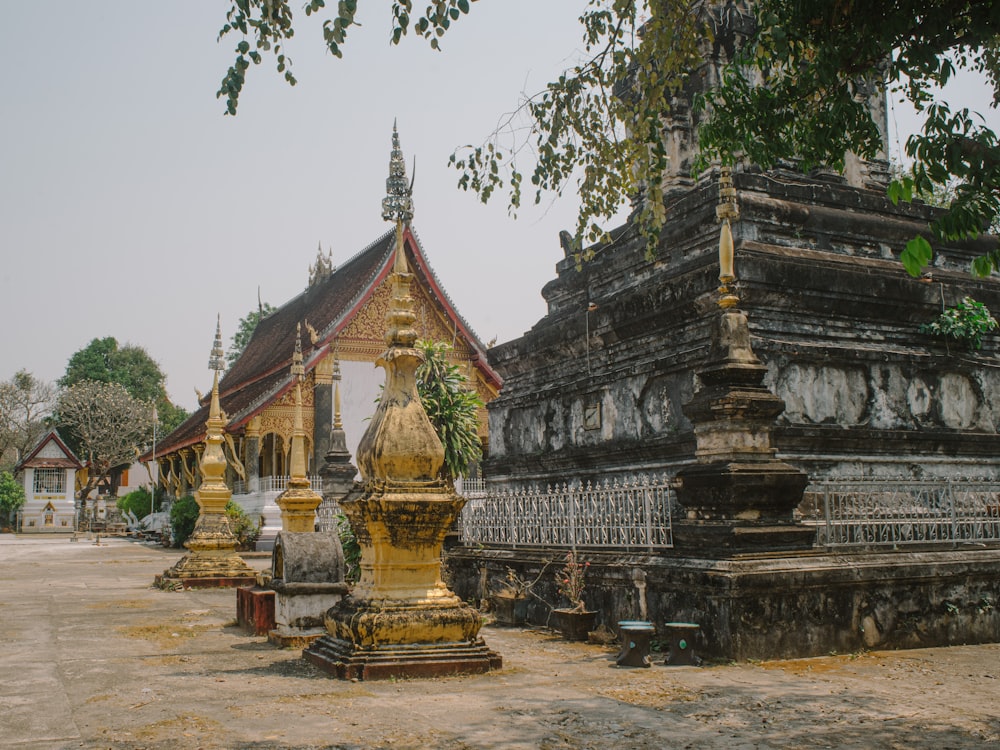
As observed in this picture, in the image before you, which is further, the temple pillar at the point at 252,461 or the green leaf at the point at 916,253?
the temple pillar at the point at 252,461

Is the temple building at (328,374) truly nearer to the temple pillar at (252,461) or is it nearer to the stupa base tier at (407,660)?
the temple pillar at (252,461)

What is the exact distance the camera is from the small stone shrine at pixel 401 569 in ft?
20.0

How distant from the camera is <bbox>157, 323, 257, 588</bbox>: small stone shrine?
46.9 feet

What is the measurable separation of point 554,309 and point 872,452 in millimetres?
5367

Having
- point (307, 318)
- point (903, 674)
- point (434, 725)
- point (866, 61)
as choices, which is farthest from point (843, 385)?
point (307, 318)

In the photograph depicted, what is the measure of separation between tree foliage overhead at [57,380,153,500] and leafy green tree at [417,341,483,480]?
42.0m

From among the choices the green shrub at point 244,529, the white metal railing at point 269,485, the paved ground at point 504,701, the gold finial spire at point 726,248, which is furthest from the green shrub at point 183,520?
the gold finial spire at point 726,248

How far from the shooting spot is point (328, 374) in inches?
1136

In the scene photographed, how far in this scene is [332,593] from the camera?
26.5ft

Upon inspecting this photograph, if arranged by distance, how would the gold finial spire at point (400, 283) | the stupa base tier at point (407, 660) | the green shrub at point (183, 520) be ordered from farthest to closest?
1. the green shrub at point (183, 520)
2. the gold finial spire at point (400, 283)
3. the stupa base tier at point (407, 660)

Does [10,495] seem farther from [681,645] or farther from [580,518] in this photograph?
[681,645]

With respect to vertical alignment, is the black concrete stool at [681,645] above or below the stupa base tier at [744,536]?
below

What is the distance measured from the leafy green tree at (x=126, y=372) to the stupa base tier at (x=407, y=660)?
6083 centimetres

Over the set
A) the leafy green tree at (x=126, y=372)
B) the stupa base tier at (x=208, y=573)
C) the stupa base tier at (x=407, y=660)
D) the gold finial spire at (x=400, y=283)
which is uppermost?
the leafy green tree at (x=126, y=372)
